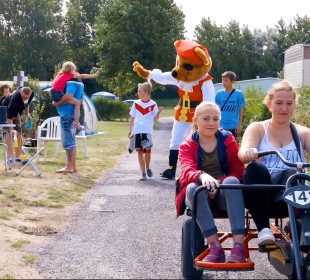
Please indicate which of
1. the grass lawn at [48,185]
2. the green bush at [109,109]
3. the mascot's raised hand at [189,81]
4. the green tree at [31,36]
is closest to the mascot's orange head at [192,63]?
the mascot's raised hand at [189,81]

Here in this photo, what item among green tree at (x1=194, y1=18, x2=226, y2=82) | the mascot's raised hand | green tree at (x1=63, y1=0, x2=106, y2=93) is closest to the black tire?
the mascot's raised hand

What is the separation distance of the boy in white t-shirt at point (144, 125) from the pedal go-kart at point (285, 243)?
6285 millimetres

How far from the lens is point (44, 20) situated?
77188 millimetres

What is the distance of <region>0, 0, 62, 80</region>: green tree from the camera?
76312 millimetres

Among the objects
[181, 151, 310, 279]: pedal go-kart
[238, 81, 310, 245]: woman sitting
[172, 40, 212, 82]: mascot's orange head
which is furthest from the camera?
[172, 40, 212, 82]: mascot's orange head

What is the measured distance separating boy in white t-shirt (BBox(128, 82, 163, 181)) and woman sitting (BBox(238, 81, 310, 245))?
237 inches

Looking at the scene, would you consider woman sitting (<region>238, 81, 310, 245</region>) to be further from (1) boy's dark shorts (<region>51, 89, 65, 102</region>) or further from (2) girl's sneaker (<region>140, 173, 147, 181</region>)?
(1) boy's dark shorts (<region>51, 89, 65, 102</region>)

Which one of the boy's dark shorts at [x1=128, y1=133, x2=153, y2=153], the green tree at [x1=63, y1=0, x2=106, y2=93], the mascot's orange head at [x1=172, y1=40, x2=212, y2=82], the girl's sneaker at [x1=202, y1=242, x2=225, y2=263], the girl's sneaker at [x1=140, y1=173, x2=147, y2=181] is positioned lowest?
the girl's sneaker at [x1=140, y1=173, x2=147, y2=181]

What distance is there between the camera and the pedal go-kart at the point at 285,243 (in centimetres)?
454

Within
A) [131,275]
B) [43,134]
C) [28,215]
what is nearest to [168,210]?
[28,215]

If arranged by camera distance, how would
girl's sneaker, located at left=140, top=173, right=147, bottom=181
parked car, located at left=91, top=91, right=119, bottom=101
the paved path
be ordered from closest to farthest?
the paved path → girl's sneaker, located at left=140, top=173, right=147, bottom=181 → parked car, located at left=91, top=91, right=119, bottom=101

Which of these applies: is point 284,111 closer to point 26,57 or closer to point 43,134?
point 43,134

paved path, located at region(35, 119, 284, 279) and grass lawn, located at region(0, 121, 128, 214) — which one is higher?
grass lawn, located at region(0, 121, 128, 214)

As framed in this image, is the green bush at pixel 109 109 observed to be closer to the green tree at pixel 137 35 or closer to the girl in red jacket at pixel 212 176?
the green tree at pixel 137 35
